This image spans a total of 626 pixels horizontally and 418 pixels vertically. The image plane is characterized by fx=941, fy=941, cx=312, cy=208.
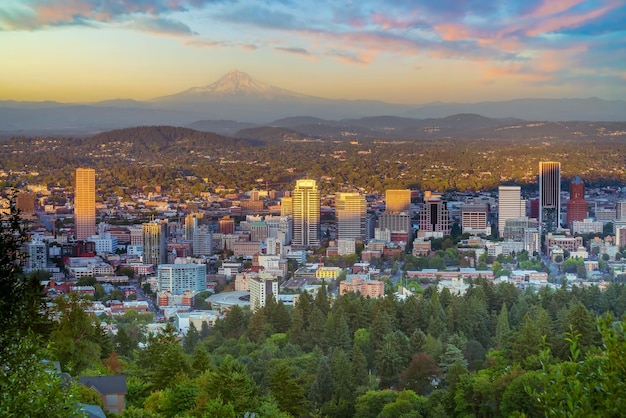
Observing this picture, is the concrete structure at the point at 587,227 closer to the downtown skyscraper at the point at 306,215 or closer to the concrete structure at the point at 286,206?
the downtown skyscraper at the point at 306,215

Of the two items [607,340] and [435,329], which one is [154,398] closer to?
[607,340]

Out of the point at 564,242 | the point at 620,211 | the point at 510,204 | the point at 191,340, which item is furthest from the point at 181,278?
the point at 620,211

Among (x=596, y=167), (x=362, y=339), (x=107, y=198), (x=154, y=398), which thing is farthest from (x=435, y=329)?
(x=596, y=167)

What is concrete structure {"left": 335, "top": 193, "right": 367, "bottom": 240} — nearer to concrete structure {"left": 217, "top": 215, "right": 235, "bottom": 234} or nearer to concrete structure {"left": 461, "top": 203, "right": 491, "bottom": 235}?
concrete structure {"left": 461, "top": 203, "right": 491, "bottom": 235}

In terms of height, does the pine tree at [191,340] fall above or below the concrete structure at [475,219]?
below

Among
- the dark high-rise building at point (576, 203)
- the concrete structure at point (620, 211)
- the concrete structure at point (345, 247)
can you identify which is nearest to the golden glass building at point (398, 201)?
the concrete structure at point (345, 247)
